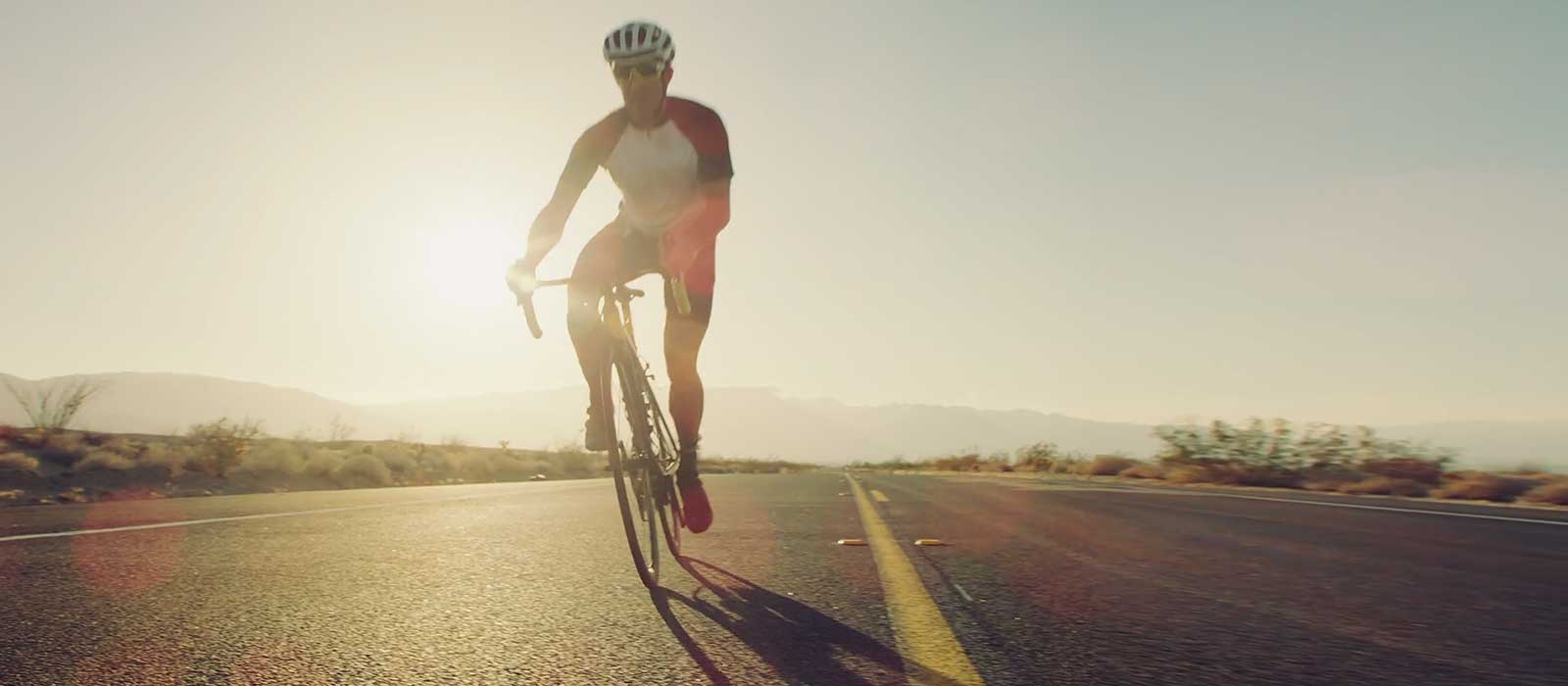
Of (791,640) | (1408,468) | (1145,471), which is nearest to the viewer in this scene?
(791,640)

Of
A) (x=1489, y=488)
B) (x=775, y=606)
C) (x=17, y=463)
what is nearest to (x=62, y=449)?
(x=17, y=463)

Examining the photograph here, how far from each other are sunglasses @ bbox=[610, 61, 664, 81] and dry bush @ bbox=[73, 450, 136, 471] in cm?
1267

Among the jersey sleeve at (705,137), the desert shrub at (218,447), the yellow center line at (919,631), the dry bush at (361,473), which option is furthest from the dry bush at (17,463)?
the yellow center line at (919,631)

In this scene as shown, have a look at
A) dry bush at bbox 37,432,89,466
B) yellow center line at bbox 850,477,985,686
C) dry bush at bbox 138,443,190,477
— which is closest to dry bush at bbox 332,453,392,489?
dry bush at bbox 138,443,190,477

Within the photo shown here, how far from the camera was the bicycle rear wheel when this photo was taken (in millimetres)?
4117

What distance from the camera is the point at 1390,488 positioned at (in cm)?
1511

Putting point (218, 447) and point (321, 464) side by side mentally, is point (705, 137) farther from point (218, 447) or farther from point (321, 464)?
point (321, 464)

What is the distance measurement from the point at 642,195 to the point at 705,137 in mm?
404

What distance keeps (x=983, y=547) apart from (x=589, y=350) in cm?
222

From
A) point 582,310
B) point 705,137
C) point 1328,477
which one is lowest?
point 1328,477

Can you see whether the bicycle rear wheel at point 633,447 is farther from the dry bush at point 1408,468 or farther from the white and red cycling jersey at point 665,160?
the dry bush at point 1408,468

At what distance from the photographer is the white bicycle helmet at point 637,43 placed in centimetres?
415

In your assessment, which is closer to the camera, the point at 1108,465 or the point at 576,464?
the point at 1108,465

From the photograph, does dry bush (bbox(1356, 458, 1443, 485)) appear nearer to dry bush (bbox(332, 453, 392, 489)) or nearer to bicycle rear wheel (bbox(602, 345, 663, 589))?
bicycle rear wheel (bbox(602, 345, 663, 589))
